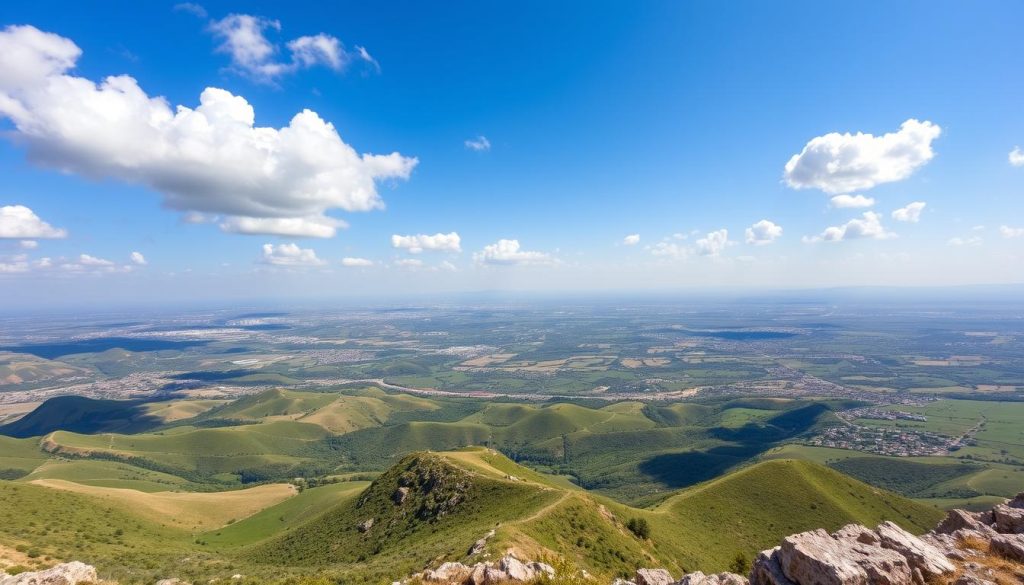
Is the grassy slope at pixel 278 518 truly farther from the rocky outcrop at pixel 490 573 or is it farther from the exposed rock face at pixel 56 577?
the rocky outcrop at pixel 490 573

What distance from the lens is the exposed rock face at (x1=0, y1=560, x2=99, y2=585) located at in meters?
31.1

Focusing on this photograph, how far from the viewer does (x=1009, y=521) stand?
33188mm

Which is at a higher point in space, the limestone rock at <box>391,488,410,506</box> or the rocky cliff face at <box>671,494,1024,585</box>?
the rocky cliff face at <box>671,494,1024,585</box>

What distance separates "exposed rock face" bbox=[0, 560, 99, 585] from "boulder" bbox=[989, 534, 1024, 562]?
6404 cm

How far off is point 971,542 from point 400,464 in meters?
91.2

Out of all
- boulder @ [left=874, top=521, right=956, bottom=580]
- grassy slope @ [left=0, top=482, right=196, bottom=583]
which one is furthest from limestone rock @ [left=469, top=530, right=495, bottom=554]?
grassy slope @ [left=0, top=482, right=196, bottom=583]

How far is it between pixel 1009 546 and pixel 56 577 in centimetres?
6568

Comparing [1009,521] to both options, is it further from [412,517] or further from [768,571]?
[412,517]

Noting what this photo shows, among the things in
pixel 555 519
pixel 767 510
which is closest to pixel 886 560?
pixel 555 519

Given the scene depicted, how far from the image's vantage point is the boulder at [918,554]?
25281 mm

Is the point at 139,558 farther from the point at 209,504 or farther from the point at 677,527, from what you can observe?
the point at 677,527

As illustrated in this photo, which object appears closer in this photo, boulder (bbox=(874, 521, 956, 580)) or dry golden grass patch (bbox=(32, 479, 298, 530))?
boulder (bbox=(874, 521, 956, 580))

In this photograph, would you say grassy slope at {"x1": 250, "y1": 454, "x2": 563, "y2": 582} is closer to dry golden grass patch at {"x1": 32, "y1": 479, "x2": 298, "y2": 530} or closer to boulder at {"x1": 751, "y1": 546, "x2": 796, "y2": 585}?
boulder at {"x1": 751, "y1": 546, "x2": 796, "y2": 585}

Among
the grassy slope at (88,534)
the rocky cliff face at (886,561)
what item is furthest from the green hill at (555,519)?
the rocky cliff face at (886,561)
